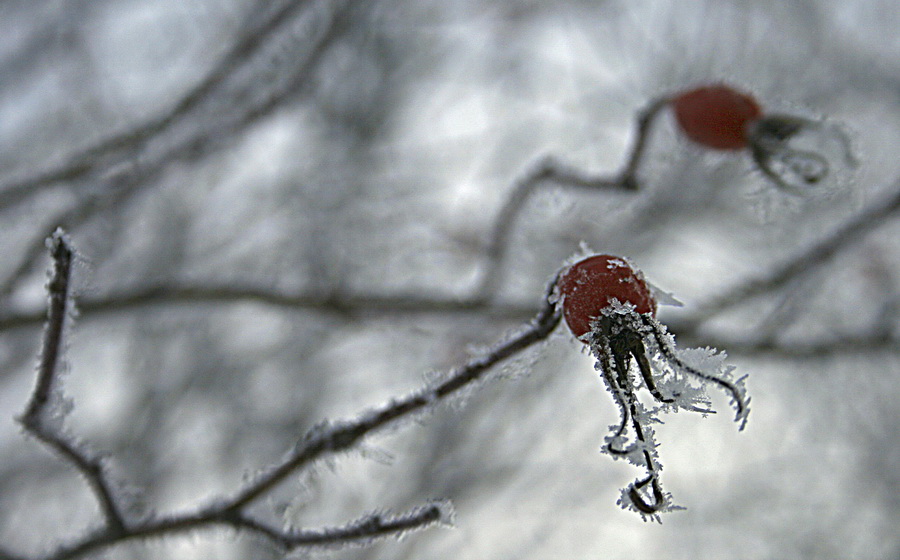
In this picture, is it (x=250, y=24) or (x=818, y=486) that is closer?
(x=250, y=24)

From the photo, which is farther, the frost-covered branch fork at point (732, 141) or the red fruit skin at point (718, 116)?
the red fruit skin at point (718, 116)

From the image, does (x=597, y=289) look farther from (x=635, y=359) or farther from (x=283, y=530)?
(x=283, y=530)

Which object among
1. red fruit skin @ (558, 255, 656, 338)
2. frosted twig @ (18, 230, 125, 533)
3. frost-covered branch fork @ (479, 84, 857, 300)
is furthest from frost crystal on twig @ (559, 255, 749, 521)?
frost-covered branch fork @ (479, 84, 857, 300)

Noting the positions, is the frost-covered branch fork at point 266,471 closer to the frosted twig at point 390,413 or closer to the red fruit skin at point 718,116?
the frosted twig at point 390,413

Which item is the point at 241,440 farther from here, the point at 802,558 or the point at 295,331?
the point at 802,558

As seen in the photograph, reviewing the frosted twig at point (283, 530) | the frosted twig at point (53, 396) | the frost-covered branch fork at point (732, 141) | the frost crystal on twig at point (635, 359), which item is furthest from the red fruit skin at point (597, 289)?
the frost-covered branch fork at point (732, 141)

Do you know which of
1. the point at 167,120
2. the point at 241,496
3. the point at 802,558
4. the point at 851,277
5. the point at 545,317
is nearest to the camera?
the point at 545,317

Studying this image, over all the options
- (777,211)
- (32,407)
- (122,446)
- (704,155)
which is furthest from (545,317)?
(122,446)
